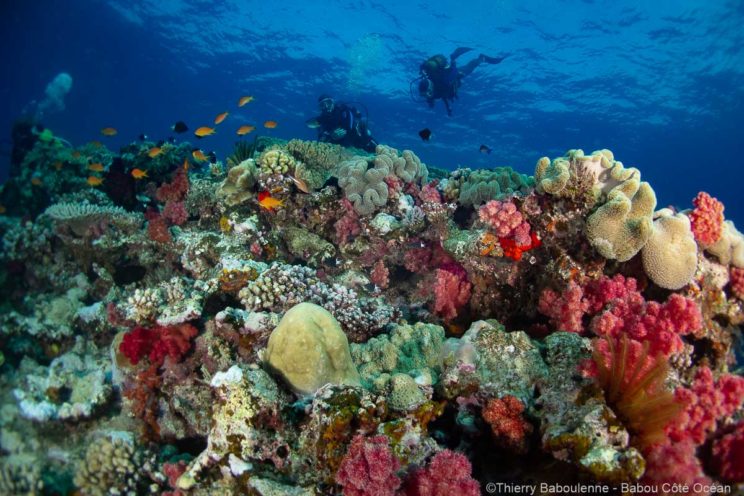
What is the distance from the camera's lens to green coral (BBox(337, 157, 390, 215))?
7.25m

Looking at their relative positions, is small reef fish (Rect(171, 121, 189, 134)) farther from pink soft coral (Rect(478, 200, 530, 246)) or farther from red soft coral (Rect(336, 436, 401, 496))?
red soft coral (Rect(336, 436, 401, 496))

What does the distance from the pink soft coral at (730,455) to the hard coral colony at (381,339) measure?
0.01 meters

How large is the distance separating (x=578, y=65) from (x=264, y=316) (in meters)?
37.6

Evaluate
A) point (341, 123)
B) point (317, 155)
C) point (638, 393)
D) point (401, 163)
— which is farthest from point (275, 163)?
point (638, 393)

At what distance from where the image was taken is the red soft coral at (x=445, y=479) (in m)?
2.71

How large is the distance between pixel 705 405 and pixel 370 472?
9.02 ft

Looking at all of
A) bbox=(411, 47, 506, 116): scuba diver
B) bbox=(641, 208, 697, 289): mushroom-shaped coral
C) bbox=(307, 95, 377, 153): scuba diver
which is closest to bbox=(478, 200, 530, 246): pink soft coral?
bbox=(641, 208, 697, 289): mushroom-shaped coral

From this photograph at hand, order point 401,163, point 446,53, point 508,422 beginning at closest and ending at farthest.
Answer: point 508,422 < point 401,163 < point 446,53

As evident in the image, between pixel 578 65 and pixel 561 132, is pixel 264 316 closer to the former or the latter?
pixel 578 65

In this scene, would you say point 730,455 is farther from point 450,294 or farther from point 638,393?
point 450,294

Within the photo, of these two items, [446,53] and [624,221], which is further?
[446,53]

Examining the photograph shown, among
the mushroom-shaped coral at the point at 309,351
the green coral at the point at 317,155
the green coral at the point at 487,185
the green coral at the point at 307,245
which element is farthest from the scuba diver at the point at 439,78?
the mushroom-shaped coral at the point at 309,351

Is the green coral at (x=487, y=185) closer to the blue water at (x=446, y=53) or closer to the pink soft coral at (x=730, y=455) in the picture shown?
the pink soft coral at (x=730, y=455)

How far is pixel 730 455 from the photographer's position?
2852 millimetres
